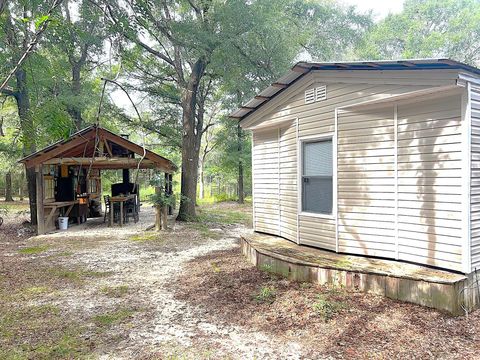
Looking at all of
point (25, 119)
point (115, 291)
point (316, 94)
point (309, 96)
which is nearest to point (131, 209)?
point (25, 119)

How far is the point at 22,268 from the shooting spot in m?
5.70

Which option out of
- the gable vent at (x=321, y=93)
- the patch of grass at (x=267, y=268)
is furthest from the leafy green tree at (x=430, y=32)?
the patch of grass at (x=267, y=268)

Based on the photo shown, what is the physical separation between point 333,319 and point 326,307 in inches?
8.0

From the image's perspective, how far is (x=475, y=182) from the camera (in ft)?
12.1

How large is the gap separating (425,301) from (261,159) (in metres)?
4.08

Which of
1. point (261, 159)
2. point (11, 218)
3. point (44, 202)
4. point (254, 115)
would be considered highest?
point (254, 115)

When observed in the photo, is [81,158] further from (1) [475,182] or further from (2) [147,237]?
(1) [475,182]

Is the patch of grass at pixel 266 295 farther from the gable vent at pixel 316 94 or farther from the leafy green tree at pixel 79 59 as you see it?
the leafy green tree at pixel 79 59

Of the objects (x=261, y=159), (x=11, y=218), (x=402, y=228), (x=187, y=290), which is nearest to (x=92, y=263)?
(x=187, y=290)

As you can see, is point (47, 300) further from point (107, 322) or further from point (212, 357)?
point (212, 357)

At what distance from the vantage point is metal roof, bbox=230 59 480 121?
3.52 metres

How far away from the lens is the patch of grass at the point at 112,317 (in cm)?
347

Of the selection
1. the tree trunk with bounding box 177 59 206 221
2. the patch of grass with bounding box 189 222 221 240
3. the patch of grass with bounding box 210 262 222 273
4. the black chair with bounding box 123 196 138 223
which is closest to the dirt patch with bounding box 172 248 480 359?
the patch of grass with bounding box 210 262 222 273

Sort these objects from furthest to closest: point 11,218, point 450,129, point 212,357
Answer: point 11,218 < point 450,129 < point 212,357
